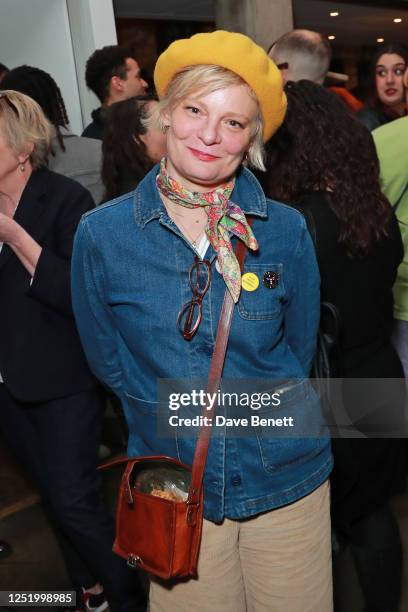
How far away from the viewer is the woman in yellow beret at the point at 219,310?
67.0 inches

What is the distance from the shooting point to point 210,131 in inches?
66.0

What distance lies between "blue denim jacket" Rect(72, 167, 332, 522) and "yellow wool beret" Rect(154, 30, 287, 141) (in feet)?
0.73

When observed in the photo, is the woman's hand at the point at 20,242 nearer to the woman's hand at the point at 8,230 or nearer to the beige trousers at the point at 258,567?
the woman's hand at the point at 8,230

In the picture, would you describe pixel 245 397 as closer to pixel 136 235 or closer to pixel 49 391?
pixel 136 235

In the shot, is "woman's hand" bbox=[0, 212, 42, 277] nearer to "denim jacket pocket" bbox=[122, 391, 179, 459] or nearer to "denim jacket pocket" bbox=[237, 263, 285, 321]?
"denim jacket pocket" bbox=[122, 391, 179, 459]

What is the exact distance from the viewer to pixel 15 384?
8.10ft

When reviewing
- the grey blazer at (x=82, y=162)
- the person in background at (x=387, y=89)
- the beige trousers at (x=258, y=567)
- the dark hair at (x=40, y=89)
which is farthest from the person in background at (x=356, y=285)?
the person in background at (x=387, y=89)

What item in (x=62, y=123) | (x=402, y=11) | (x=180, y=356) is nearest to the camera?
(x=180, y=356)

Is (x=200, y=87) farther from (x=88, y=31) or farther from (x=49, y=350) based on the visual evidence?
(x=88, y=31)

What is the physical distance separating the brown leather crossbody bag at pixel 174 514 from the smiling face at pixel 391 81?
3723 mm

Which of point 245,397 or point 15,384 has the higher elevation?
point 245,397

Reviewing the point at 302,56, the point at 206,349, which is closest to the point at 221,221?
the point at 206,349

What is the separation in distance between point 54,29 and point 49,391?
158 inches

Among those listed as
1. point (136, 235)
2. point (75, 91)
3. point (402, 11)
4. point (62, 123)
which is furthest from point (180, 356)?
point (402, 11)
